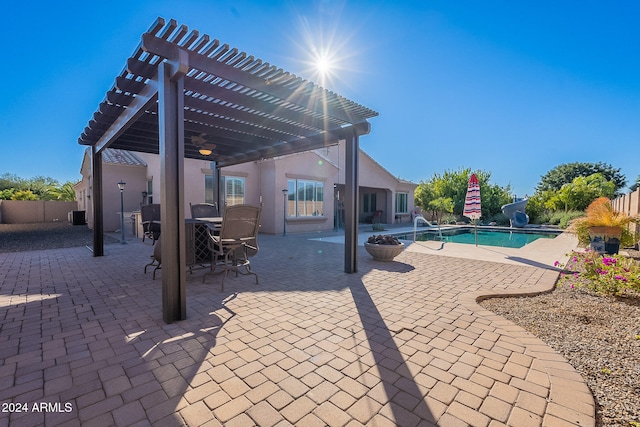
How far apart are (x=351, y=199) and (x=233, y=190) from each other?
801 centimetres

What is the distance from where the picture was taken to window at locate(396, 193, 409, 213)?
20.7m

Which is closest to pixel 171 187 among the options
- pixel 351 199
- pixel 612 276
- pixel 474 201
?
pixel 351 199

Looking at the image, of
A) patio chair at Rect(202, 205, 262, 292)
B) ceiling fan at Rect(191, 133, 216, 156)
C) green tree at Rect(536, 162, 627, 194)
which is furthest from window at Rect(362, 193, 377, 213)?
green tree at Rect(536, 162, 627, 194)

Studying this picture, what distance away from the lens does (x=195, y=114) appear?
5328 mm

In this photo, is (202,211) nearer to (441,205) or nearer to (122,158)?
(122,158)

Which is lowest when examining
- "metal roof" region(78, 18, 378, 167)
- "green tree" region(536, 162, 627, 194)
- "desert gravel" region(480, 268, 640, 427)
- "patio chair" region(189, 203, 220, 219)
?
"desert gravel" region(480, 268, 640, 427)

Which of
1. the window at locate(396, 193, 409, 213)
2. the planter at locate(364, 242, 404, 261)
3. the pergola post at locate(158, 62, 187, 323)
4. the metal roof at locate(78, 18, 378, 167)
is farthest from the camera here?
the window at locate(396, 193, 409, 213)

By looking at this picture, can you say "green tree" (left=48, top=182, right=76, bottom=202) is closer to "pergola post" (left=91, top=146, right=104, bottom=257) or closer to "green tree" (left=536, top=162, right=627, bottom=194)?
"pergola post" (left=91, top=146, right=104, bottom=257)

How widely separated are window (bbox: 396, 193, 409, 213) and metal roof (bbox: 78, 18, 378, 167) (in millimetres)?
14713

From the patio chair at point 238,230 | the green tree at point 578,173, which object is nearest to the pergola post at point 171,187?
the patio chair at point 238,230

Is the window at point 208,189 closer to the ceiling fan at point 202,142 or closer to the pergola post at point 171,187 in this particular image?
the ceiling fan at point 202,142

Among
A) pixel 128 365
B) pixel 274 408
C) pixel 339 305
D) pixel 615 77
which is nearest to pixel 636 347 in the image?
pixel 339 305

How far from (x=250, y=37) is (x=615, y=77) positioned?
536 inches

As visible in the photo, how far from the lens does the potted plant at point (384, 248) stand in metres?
6.13
